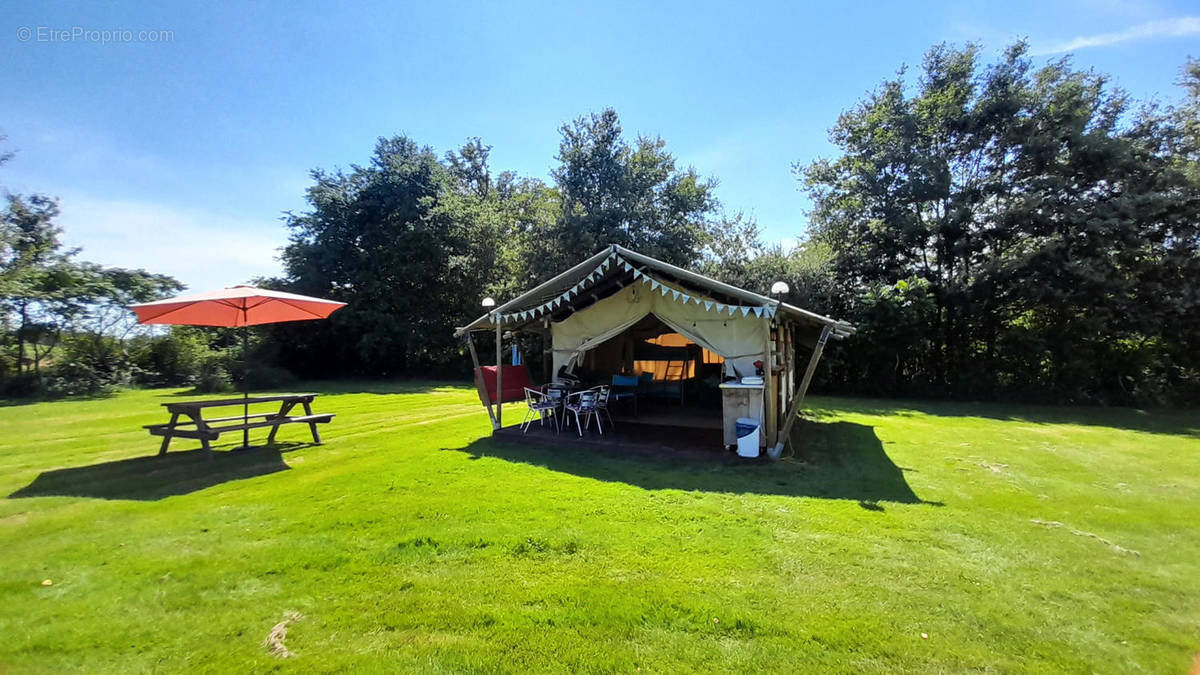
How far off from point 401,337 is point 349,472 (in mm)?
14087

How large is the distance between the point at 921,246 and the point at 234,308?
52.2 feet

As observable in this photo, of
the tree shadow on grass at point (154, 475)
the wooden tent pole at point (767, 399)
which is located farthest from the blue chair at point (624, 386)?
the tree shadow on grass at point (154, 475)

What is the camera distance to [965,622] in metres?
2.39

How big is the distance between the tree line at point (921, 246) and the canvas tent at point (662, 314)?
7.08 m

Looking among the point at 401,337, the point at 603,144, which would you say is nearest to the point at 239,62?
the point at 401,337

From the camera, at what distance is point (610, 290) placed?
7379 millimetres

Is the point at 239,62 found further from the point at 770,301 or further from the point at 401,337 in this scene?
the point at 401,337

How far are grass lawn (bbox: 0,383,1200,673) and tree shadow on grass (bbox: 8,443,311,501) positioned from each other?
47 mm

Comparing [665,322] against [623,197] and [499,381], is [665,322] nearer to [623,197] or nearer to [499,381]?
[499,381]

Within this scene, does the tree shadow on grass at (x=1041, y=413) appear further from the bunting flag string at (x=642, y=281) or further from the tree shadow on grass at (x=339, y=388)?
the tree shadow on grass at (x=339, y=388)

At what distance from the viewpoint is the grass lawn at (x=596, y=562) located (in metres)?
2.18

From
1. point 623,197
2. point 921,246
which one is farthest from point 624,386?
point 623,197

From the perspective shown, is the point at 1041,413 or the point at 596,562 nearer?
the point at 596,562

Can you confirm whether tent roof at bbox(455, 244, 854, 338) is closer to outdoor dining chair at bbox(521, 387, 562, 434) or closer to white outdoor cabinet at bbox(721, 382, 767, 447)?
white outdoor cabinet at bbox(721, 382, 767, 447)
